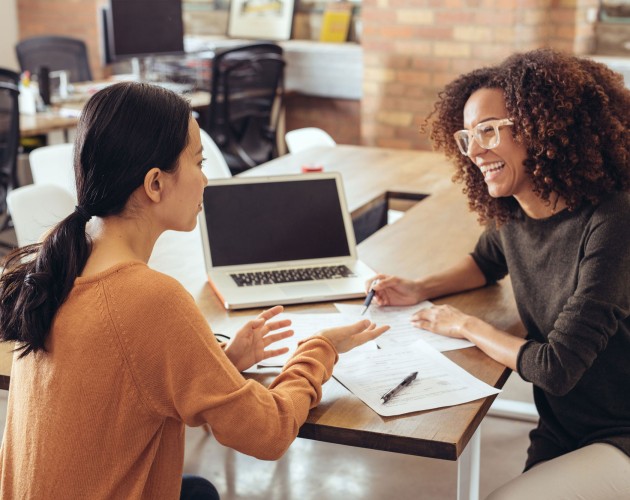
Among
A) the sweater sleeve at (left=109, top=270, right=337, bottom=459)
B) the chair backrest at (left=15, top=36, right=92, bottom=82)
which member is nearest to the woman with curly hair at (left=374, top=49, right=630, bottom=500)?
the sweater sleeve at (left=109, top=270, right=337, bottom=459)

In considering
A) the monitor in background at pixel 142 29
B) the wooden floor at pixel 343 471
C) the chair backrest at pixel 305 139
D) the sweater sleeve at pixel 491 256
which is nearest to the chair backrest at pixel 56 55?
the monitor in background at pixel 142 29

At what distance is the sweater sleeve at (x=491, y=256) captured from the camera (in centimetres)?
212

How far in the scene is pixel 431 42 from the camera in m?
4.92

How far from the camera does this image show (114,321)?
4.20 ft

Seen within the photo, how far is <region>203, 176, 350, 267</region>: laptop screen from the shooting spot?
2.20 meters

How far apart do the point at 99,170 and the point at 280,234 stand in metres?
0.95

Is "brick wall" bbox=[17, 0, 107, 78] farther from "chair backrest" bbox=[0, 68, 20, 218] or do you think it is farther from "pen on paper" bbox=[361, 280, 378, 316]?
"pen on paper" bbox=[361, 280, 378, 316]

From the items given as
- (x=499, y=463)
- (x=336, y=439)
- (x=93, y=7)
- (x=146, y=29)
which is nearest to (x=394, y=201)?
(x=499, y=463)

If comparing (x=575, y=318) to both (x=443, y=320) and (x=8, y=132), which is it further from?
(x=8, y=132)

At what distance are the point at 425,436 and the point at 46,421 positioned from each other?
1.87ft

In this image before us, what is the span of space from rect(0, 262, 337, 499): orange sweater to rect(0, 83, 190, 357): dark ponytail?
0.03 m

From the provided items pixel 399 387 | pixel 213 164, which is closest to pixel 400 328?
pixel 399 387

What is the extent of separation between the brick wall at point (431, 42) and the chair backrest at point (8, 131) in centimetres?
194

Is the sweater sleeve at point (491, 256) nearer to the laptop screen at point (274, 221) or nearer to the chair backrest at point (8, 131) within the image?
the laptop screen at point (274, 221)
